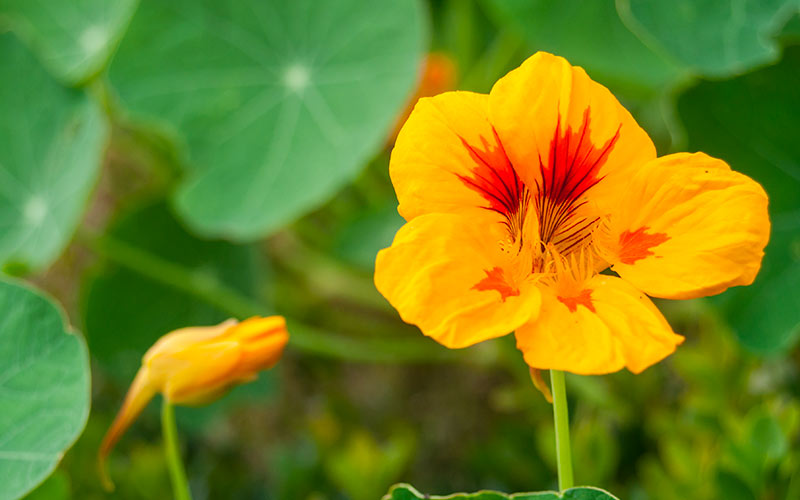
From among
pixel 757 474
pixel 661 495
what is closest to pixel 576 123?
pixel 757 474

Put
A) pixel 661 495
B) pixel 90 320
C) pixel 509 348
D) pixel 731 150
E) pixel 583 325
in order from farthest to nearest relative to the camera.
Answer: pixel 90 320 < pixel 509 348 < pixel 731 150 < pixel 661 495 < pixel 583 325

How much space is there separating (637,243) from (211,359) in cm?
41

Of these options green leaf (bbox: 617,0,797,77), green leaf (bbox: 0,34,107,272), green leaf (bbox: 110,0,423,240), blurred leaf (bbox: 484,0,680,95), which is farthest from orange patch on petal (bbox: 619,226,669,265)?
green leaf (bbox: 0,34,107,272)

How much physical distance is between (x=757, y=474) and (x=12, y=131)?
1470mm

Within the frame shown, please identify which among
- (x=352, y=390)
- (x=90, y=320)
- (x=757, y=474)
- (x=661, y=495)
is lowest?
(x=352, y=390)

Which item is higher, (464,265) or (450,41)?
(464,265)

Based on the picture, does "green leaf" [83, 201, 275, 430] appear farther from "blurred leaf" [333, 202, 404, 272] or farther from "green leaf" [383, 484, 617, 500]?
"green leaf" [383, 484, 617, 500]

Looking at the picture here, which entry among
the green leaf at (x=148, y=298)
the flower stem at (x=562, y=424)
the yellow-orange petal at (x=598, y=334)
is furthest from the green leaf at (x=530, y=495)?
the green leaf at (x=148, y=298)

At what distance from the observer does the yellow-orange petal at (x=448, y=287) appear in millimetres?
557

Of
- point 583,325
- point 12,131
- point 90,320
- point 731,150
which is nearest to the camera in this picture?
point 583,325

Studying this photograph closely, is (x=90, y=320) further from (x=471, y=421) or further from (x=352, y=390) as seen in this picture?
(x=471, y=421)

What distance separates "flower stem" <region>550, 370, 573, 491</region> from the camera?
607mm

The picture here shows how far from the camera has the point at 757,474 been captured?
0.85 m

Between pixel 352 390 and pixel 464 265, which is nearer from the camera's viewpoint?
pixel 464 265
